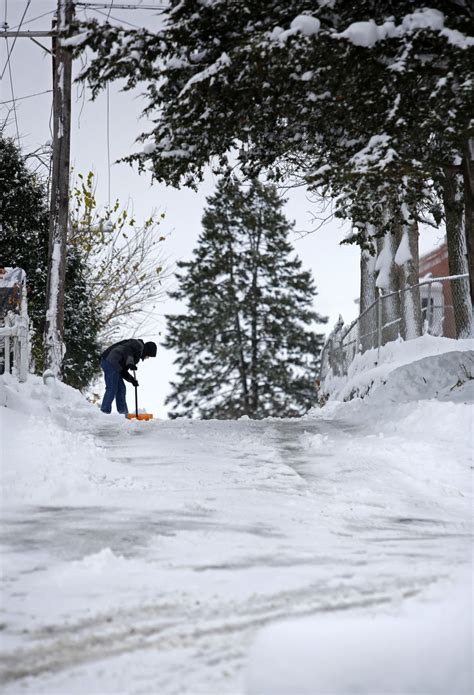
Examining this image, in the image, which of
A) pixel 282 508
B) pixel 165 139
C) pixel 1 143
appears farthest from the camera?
pixel 1 143

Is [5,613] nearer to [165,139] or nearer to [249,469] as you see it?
[249,469]

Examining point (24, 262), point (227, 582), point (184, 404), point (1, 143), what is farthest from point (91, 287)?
point (227, 582)

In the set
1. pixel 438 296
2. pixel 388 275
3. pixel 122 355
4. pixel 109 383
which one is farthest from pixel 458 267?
pixel 438 296

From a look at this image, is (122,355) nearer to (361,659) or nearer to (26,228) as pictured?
(26,228)

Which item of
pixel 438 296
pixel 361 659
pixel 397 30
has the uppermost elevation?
pixel 438 296

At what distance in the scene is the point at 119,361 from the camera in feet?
43.5

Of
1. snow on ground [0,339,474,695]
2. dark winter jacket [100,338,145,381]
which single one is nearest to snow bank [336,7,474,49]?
snow on ground [0,339,474,695]

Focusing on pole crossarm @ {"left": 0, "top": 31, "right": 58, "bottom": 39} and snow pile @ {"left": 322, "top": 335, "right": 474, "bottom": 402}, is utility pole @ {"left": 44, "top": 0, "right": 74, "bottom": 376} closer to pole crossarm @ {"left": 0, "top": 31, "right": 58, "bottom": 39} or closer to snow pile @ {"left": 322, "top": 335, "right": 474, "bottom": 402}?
pole crossarm @ {"left": 0, "top": 31, "right": 58, "bottom": 39}

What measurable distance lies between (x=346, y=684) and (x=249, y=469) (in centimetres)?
455

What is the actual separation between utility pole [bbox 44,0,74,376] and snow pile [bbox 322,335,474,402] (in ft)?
19.2

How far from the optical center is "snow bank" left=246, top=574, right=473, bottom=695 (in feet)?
7.15

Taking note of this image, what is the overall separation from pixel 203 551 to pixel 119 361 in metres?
9.49

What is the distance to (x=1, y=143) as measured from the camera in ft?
72.6

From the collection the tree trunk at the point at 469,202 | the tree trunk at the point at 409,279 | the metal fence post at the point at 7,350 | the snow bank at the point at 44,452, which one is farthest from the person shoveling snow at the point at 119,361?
the tree trunk at the point at 409,279
